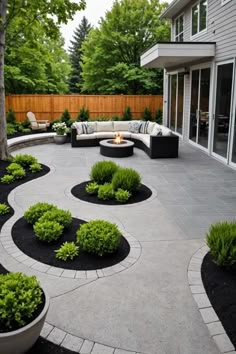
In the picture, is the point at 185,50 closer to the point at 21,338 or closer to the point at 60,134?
the point at 60,134

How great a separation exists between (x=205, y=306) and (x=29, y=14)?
841 centimetres

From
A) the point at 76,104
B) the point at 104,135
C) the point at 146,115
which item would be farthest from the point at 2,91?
the point at 146,115

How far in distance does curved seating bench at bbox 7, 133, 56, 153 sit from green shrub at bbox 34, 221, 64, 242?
722cm

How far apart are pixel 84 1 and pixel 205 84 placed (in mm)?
4505

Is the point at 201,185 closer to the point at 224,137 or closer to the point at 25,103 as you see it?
the point at 224,137

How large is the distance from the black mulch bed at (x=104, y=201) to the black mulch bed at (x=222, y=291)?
7.93 feet

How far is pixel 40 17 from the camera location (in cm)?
934

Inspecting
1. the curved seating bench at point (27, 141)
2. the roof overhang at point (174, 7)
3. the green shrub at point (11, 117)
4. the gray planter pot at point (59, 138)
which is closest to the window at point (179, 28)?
the roof overhang at point (174, 7)

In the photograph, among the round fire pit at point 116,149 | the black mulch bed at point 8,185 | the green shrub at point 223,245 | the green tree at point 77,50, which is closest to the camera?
the green shrub at point 223,245

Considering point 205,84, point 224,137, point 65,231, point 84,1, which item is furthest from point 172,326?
point 205,84

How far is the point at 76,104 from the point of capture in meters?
17.2

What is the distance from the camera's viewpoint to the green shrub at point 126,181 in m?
6.41

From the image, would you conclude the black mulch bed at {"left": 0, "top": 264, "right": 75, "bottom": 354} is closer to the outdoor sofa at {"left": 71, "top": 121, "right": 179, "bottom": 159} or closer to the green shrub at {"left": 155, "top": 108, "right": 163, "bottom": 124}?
the outdoor sofa at {"left": 71, "top": 121, "right": 179, "bottom": 159}

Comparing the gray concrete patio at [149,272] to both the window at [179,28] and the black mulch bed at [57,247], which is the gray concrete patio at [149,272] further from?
the window at [179,28]
